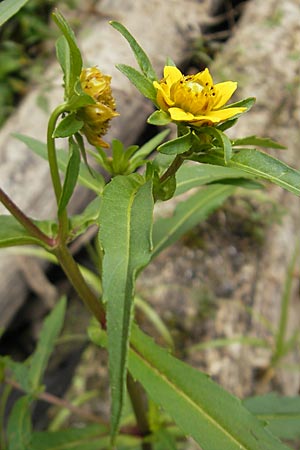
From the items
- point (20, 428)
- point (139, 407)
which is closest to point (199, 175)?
point (139, 407)

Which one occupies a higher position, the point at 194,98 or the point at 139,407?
the point at 194,98

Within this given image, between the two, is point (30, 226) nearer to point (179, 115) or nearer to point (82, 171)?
point (82, 171)

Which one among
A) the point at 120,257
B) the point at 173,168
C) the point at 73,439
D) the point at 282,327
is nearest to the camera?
the point at 120,257

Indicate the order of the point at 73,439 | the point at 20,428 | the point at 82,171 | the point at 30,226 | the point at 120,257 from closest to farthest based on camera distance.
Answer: the point at 120,257
the point at 30,226
the point at 82,171
the point at 20,428
the point at 73,439

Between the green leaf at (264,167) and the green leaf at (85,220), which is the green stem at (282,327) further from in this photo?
the green leaf at (264,167)

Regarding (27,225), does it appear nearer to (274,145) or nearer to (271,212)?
(274,145)

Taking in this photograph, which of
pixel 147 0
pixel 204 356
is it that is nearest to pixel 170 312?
pixel 204 356

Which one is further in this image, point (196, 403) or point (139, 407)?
point (139, 407)
